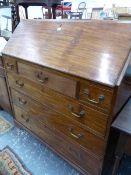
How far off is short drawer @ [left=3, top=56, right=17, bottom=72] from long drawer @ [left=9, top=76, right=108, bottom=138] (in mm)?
177

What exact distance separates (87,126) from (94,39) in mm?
548

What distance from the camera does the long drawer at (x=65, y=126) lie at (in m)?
1.05

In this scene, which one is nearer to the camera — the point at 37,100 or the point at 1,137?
the point at 37,100

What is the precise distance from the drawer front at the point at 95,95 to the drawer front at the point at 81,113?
6cm

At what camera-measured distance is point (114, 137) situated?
3.55ft

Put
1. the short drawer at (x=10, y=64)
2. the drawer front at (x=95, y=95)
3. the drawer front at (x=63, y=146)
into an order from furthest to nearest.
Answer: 1. the short drawer at (x=10, y=64)
2. the drawer front at (x=63, y=146)
3. the drawer front at (x=95, y=95)

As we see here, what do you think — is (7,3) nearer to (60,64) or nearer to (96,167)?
(60,64)

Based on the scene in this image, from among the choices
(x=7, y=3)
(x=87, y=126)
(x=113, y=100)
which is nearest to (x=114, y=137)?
(x=87, y=126)

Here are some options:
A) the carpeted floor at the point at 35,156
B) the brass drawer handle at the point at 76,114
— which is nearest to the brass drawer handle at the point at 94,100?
the brass drawer handle at the point at 76,114

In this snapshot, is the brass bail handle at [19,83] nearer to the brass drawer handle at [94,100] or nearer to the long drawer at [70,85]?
the long drawer at [70,85]

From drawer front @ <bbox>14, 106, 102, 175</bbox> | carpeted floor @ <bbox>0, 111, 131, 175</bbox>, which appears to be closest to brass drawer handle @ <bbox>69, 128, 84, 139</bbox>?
drawer front @ <bbox>14, 106, 102, 175</bbox>

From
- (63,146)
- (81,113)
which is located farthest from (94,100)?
(63,146)

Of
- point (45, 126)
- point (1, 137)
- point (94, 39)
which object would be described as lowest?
point (1, 137)

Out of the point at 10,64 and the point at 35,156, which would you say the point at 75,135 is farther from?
the point at 10,64
